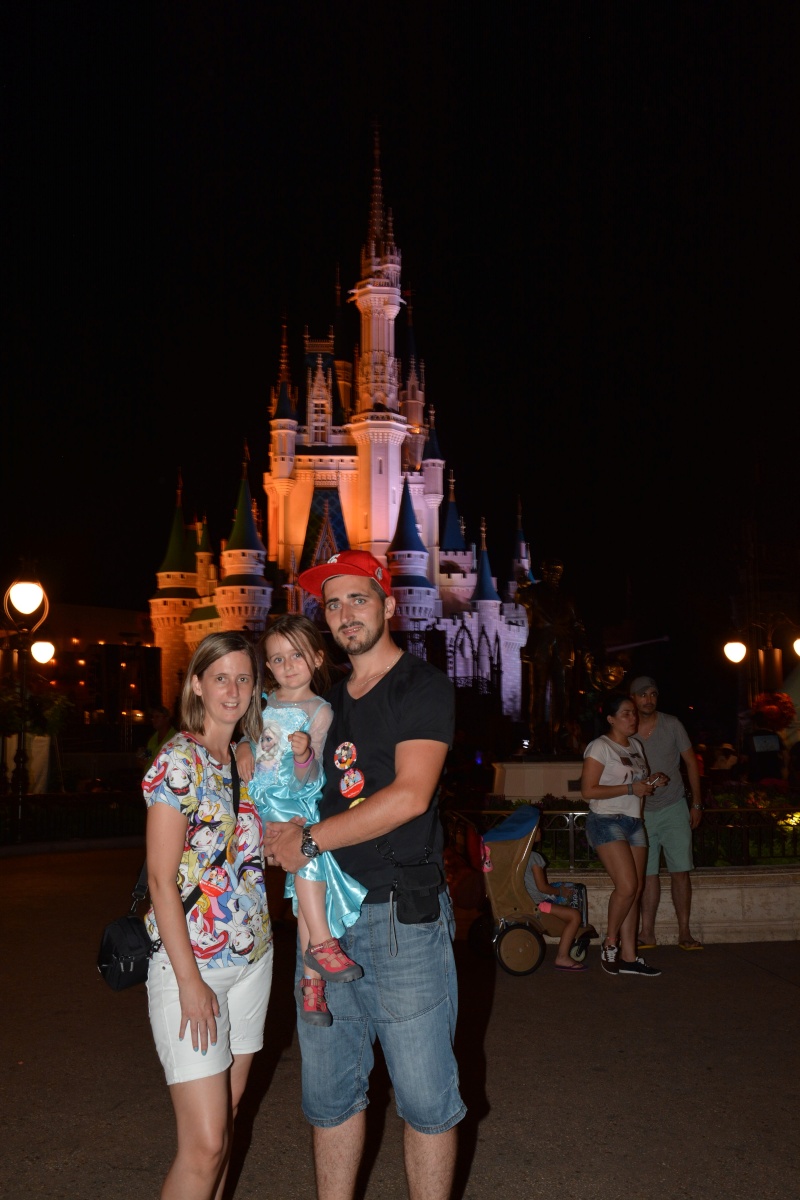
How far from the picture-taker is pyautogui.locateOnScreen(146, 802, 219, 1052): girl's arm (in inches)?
125

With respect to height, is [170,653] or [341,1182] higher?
[170,653]

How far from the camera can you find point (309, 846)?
11.0 feet

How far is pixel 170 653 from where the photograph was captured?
76.2m

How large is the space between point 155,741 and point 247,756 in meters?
10.3

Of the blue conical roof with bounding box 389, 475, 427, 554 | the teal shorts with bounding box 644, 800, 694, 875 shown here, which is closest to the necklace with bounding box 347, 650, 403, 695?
the teal shorts with bounding box 644, 800, 694, 875

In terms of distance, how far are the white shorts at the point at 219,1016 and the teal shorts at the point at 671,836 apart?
207 inches

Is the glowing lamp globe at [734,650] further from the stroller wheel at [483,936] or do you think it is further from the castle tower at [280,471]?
the castle tower at [280,471]

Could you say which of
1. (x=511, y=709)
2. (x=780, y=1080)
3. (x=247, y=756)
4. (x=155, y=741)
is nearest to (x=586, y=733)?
(x=155, y=741)

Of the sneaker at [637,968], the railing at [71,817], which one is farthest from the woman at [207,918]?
the railing at [71,817]

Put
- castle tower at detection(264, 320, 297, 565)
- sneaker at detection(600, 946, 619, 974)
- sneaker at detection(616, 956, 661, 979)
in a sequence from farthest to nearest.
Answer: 1. castle tower at detection(264, 320, 297, 565)
2. sneaker at detection(600, 946, 619, 974)
3. sneaker at detection(616, 956, 661, 979)

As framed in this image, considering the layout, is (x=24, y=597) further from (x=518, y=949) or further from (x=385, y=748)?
(x=385, y=748)

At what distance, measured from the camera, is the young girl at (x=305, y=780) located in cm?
337

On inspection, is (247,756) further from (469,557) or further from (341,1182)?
(469,557)

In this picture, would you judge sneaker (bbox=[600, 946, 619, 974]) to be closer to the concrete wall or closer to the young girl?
the concrete wall
